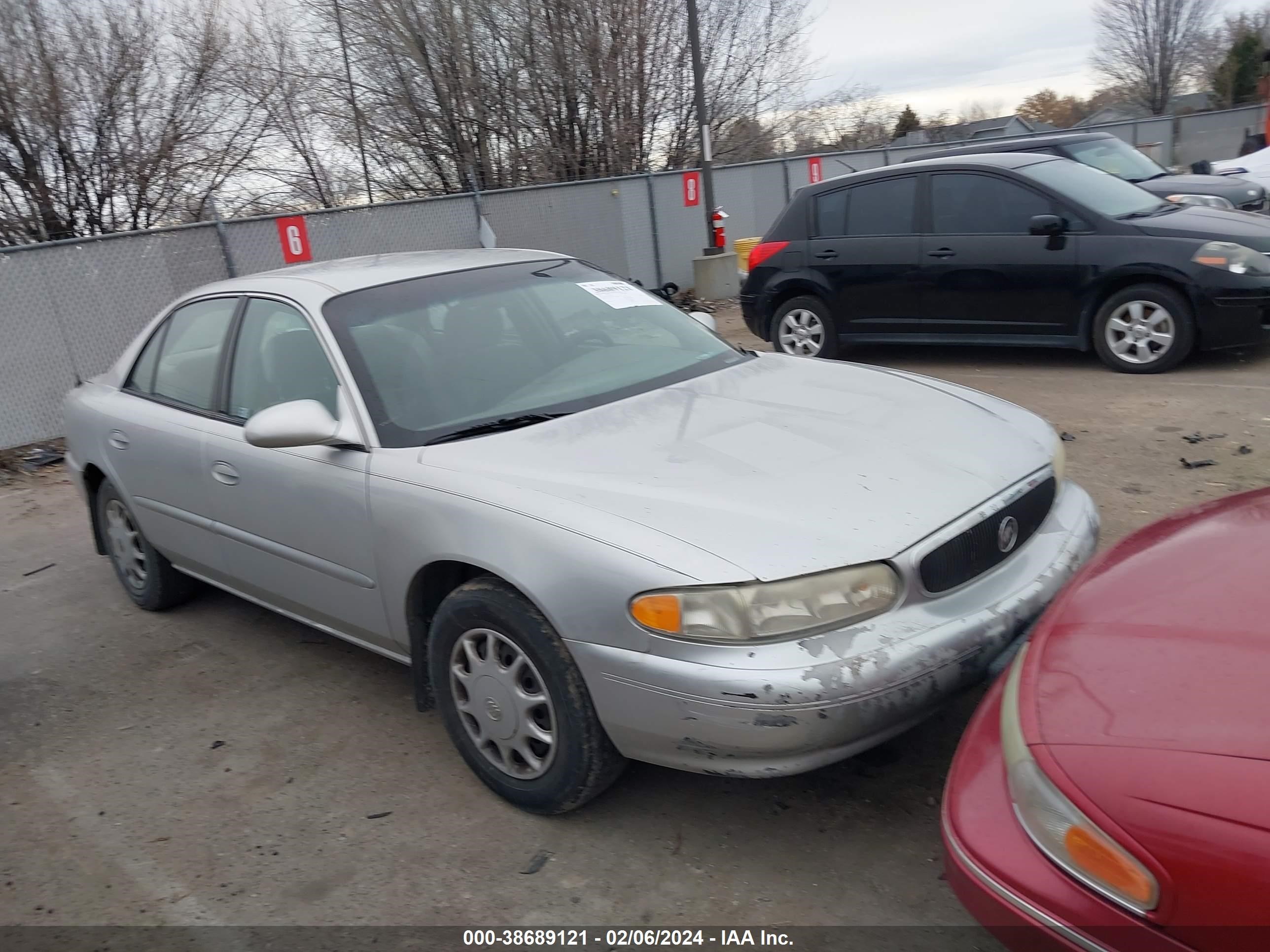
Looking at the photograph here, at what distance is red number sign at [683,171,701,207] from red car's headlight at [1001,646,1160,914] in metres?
14.0

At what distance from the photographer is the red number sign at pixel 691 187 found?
15159 mm

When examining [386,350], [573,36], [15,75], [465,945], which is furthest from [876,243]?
[573,36]

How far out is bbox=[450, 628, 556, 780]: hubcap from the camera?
277 cm

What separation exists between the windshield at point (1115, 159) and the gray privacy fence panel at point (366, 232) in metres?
6.54

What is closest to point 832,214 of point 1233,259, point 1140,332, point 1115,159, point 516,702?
point 1140,332

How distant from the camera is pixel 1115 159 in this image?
1060cm

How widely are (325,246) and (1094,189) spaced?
7694 mm

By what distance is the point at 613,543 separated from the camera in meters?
2.51

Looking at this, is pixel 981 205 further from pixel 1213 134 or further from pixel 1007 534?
pixel 1213 134

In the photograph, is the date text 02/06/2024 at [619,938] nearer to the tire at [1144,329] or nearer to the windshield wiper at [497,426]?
the windshield wiper at [497,426]

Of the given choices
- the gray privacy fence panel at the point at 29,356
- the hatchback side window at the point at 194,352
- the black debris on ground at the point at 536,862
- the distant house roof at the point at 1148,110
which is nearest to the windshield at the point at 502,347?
the hatchback side window at the point at 194,352

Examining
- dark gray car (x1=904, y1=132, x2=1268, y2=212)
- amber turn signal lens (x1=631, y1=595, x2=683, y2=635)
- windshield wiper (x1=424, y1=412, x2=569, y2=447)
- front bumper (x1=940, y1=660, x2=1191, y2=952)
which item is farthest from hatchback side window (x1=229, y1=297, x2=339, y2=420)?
dark gray car (x1=904, y1=132, x2=1268, y2=212)

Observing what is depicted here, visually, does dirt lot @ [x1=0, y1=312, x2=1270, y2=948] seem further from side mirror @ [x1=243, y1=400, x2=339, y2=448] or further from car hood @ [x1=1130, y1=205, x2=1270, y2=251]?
car hood @ [x1=1130, y1=205, x2=1270, y2=251]

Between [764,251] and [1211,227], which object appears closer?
[1211,227]
